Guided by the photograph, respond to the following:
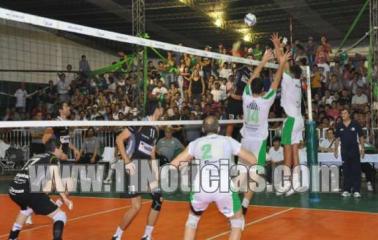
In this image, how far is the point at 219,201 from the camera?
542 cm

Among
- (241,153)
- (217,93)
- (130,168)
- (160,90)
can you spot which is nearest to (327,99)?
(217,93)

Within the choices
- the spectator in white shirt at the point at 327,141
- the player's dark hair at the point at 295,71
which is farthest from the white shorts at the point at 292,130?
the spectator in white shirt at the point at 327,141

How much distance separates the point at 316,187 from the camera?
988 cm

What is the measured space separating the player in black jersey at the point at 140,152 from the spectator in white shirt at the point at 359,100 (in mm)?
9543

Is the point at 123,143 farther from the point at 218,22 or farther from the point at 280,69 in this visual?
the point at 218,22

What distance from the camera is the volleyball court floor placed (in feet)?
23.8

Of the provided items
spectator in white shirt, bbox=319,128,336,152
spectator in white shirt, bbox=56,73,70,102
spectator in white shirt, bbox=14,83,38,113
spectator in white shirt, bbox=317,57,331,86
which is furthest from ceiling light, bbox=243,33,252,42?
spectator in white shirt, bbox=319,128,336,152

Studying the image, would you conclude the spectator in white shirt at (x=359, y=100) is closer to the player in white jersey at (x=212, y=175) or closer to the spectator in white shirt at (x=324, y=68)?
the spectator in white shirt at (x=324, y=68)

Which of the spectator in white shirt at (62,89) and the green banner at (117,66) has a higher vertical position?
the green banner at (117,66)

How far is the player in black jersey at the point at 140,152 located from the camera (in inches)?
258

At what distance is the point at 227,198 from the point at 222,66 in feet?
37.4

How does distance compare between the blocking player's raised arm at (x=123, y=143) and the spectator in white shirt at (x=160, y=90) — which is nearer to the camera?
the blocking player's raised arm at (x=123, y=143)

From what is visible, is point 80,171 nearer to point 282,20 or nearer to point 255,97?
point 255,97

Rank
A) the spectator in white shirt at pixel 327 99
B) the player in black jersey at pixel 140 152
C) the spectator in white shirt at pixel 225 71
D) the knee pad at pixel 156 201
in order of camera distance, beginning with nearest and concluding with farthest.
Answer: the player in black jersey at pixel 140 152 < the knee pad at pixel 156 201 < the spectator in white shirt at pixel 327 99 < the spectator in white shirt at pixel 225 71
